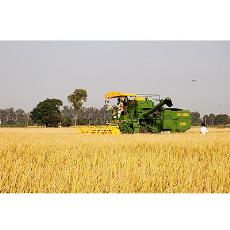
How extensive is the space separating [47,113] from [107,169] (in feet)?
7.56

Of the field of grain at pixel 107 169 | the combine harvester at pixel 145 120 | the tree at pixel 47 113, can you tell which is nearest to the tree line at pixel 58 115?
the tree at pixel 47 113

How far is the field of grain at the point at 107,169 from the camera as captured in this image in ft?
15.3

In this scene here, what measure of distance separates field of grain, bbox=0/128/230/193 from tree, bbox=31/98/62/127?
530 millimetres

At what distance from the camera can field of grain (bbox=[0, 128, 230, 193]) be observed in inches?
184

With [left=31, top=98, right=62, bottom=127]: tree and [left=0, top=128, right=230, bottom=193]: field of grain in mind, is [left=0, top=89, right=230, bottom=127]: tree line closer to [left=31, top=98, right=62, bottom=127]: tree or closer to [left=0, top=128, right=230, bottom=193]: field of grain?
[left=31, top=98, right=62, bottom=127]: tree

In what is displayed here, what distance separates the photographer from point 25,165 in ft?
17.1

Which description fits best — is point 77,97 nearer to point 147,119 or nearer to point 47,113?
point 47,113

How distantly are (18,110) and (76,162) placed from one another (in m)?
1.48

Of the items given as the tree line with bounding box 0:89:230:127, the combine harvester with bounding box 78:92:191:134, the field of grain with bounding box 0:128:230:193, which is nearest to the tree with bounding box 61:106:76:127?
the tree line with bounding box 0:89:230:127

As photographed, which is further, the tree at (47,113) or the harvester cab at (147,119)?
the harvester cab at (147,119)

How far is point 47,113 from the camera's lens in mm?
6953

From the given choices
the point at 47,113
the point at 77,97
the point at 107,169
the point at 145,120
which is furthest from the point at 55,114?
the point at 145,120

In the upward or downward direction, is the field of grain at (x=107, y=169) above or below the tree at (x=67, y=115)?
below

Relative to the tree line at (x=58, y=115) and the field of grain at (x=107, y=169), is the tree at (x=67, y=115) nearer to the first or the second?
the tree line at (x=58, y=115)
